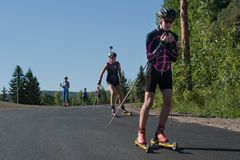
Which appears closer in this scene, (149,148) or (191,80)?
(149,148)

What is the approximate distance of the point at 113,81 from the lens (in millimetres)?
16047

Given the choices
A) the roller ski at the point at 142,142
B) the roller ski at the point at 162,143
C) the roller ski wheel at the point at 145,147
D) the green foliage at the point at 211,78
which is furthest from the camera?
the green foliage at the point at 211,78

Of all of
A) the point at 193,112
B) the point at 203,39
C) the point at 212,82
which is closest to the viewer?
the point at 193,112

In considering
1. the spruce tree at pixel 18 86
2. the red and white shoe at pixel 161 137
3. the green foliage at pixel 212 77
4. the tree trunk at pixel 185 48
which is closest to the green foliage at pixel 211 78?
the green foliage at pixel 212 77

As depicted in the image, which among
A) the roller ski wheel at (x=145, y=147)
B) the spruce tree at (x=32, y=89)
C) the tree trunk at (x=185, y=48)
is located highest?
the spruce tree at (x=32, y=89)

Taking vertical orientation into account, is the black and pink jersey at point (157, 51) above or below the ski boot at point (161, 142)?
above

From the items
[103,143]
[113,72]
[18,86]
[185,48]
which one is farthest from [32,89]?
[103,143]

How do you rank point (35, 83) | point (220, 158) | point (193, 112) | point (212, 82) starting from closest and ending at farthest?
point (220, 158), point (193, 112), point (212, 82), point (35, 83)

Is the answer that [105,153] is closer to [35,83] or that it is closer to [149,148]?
[149,148]

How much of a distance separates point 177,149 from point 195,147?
48cm

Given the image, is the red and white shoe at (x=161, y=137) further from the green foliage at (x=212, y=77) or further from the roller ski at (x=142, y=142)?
the green foliage at (x=212, y=77)

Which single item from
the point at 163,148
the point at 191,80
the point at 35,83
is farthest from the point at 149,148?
the point at 35,83

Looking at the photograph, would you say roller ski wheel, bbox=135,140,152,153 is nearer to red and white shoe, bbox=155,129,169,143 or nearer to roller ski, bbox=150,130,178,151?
roller ski, bbox=150,130,178,151

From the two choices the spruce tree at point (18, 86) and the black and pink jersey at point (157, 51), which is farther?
the spruce tree at point (18, 86)
